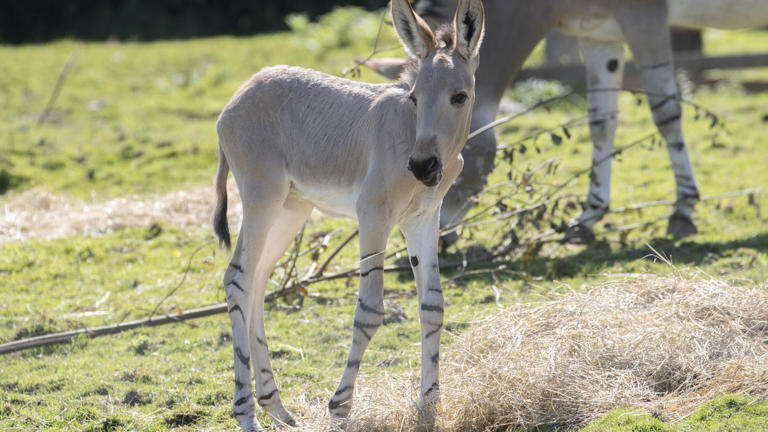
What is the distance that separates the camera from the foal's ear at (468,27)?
16.0 ft

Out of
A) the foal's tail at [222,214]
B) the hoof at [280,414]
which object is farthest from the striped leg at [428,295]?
the foal's tail at [222,214]

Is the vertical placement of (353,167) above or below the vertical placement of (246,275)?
above

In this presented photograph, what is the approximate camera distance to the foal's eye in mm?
4895

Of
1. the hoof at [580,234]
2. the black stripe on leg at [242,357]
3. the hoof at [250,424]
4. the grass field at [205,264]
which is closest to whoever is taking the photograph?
the hoof at [250,424]

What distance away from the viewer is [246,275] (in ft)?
18.6

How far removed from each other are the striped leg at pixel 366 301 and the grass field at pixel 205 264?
0.71m

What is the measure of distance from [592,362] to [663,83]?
4.65m

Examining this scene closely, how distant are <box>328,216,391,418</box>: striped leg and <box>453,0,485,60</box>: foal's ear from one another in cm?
105

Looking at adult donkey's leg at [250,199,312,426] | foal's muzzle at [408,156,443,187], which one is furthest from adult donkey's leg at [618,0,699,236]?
foal's muzzle at [408,156,443,187]

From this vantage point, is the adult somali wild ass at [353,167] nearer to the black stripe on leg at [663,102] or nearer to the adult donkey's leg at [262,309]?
the adult donkey's leg at [262,309]

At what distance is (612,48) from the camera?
9938mm

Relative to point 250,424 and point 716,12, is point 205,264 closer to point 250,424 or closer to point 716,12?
point 250,424

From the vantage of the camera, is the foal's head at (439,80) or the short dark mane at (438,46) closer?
the foal's head at (439,80)

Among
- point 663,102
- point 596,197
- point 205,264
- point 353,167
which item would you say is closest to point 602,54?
point 663,102
